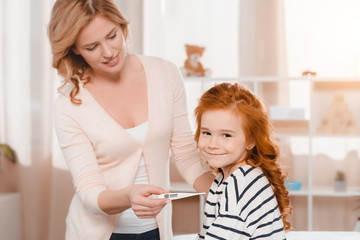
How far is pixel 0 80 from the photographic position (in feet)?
12.2

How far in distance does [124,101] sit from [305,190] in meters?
2.35

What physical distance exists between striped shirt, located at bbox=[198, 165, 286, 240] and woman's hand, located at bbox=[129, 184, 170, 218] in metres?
0.13

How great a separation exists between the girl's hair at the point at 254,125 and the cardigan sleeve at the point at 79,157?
1.34 feet

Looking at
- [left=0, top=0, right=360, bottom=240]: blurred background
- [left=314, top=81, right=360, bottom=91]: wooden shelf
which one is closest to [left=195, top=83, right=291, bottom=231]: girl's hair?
[left=0, top=0, right=360, bottom=240]: blurred background

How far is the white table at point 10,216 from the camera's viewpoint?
11.5 ft

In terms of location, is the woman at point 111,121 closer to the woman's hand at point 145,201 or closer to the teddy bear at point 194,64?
the woman's hand at point 145,201

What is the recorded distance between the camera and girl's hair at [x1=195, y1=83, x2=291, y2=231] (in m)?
1.37

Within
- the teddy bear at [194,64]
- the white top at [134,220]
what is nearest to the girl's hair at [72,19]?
the white top at [134,220]

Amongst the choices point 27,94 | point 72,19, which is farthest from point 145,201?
point 27,94

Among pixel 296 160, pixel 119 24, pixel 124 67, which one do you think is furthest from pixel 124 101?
pixel 296 160

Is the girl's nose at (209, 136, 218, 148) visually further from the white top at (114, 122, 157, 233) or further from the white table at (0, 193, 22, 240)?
the white table at (0, 193, 22, 240)

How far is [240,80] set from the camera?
3740 millimetres

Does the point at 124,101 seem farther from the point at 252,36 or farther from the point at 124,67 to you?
the point at 252,36

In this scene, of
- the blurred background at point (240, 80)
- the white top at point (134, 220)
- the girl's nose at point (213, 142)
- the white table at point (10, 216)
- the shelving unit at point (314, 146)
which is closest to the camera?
the girl's nose at point (213, 142)
